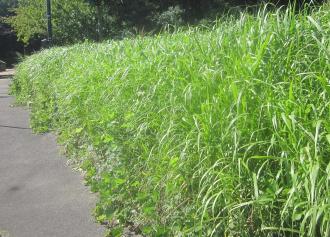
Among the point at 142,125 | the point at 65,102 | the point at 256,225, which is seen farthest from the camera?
the point at 65,102

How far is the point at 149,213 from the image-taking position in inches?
159

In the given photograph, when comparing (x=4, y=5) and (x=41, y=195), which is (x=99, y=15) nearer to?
(x=41, y=195)

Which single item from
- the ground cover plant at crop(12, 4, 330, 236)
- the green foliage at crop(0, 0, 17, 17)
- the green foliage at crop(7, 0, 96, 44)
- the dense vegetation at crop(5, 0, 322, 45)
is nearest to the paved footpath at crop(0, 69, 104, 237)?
the ground cover plant at crop(12, 4, 330, 236)

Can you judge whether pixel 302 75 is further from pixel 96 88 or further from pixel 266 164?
pixel 96 88

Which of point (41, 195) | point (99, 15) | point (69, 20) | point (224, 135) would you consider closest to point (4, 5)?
point (69, 20)

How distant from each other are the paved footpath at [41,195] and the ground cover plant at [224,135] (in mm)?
243

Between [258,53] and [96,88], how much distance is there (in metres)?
3.46

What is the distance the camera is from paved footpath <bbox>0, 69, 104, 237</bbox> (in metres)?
4.91

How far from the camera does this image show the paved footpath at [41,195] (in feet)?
16.1

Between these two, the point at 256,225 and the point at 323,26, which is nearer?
the point at 256,225

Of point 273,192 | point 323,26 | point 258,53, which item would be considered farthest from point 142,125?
point 273,192

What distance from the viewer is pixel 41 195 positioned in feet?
19.6

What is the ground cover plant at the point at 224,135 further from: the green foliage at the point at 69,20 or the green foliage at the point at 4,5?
the green foliage at the point at 4,5

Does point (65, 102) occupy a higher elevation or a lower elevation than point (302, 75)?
lower
